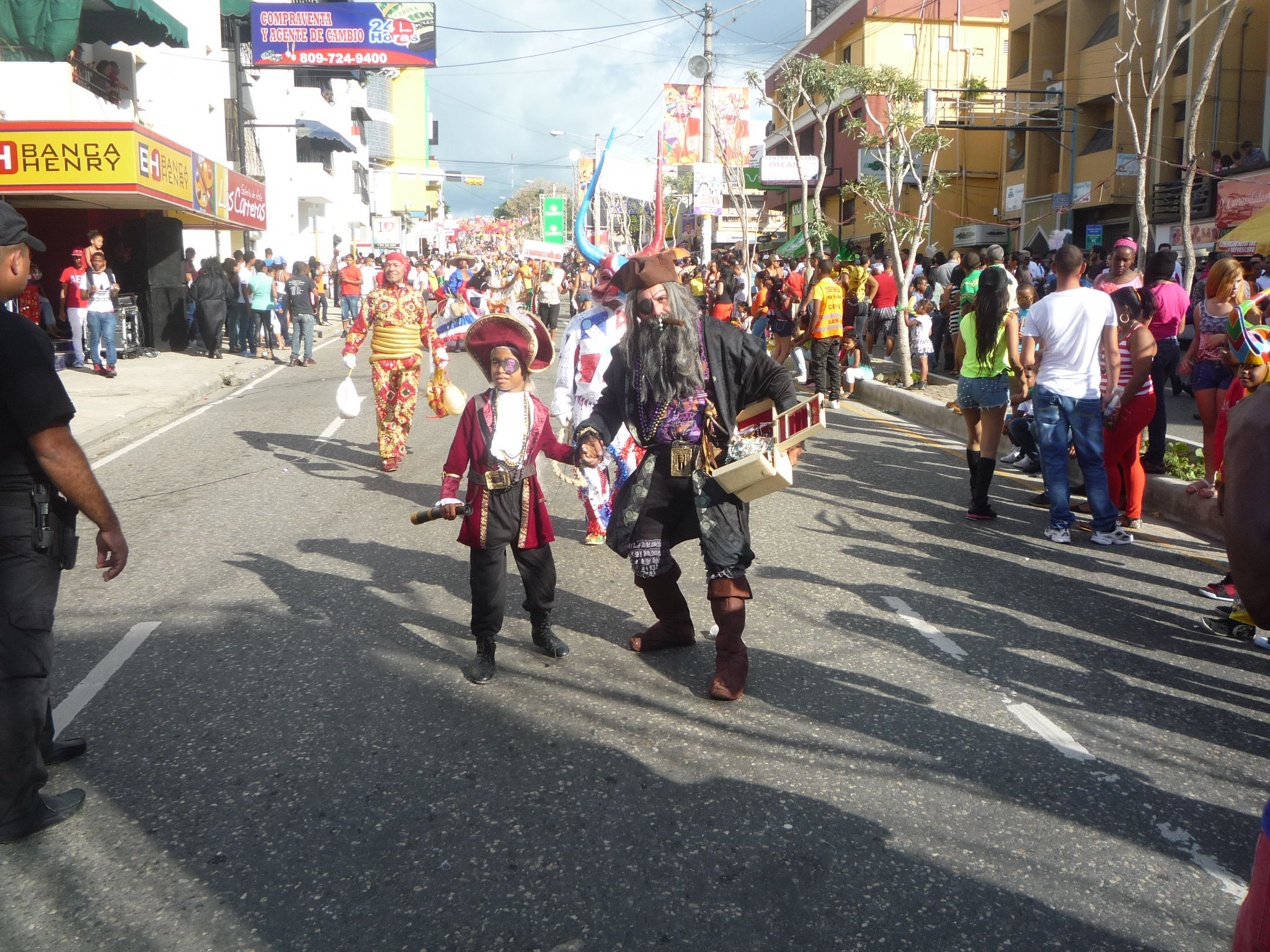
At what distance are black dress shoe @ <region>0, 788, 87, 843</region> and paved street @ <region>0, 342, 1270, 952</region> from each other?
0.05 m

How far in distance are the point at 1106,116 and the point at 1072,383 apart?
2317cm

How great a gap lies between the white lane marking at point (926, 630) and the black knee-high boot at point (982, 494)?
2042mm

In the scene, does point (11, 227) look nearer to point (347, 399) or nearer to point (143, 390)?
point (347, 399)

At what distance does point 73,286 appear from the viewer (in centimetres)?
1581

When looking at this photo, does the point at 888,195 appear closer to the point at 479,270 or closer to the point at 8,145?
the point at 479,270

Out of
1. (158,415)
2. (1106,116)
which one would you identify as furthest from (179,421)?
(1106,116)

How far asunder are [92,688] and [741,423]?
2.97 metres

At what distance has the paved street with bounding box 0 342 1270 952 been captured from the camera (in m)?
3.00

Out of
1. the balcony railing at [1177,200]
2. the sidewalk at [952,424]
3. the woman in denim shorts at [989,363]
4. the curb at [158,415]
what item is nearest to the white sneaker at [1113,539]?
the sidewalk at [952,424]

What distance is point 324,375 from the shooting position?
18.2 meters

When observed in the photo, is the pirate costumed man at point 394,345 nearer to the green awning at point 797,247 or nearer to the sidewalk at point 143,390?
the sidewalk at point 143,390

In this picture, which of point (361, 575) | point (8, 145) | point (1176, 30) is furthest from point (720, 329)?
point (1176, 30)

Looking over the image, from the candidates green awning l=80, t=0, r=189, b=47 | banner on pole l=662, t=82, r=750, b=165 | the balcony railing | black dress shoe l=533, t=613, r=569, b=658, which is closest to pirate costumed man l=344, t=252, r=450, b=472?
black dress shoe l=533, t=613, r=569, b=658

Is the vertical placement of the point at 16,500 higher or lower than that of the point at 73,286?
lower
